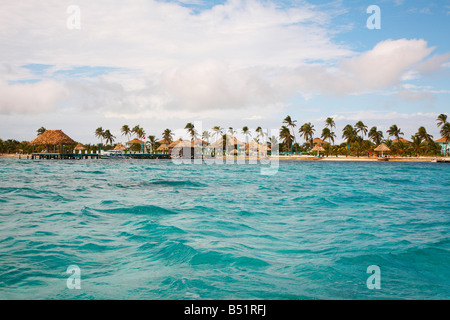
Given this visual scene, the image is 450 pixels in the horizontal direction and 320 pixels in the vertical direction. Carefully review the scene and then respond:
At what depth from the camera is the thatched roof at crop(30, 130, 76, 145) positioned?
56594 mm

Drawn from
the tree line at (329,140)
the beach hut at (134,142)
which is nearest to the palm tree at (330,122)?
the tree line at (329,140)

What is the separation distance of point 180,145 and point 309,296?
69.0 m

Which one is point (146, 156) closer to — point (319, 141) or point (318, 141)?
point (318, 141)

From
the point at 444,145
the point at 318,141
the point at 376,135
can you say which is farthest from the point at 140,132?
the point at 444,145

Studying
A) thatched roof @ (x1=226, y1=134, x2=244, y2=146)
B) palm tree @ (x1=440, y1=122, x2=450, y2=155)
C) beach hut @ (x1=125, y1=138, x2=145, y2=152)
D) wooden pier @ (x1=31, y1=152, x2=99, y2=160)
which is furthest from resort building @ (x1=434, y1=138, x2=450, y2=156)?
wooden pier @ (x1=31, y1=152, x2=99, y2=160)

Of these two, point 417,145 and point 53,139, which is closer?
point 53,139

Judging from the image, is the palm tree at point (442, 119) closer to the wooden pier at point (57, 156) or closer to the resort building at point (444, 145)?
the resort building at point (444, 145)

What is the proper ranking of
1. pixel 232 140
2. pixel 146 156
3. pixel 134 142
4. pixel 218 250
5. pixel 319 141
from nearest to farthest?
pixel 218 250, pixel 146 156, pixel 232 140, pixel 134 142, pixel 319 141

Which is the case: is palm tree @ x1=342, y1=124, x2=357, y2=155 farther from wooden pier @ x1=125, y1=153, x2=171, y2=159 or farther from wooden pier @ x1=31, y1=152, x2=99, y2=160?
wooden pier @ x1=31, y1=152, x2=99, y2=160

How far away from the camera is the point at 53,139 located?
56.9 metres

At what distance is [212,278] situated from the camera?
4715 mm

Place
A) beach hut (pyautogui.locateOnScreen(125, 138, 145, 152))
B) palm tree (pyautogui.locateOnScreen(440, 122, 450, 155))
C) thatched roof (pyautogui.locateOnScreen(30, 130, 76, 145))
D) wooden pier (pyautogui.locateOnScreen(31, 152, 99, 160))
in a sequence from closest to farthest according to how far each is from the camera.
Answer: thatched roof (pyautogui.locateOnScreen(30, 130, 76, 145)) < wooden pier (pyautogui.locateOnScreen(31, 152, 99, 160)) < palm tree (pyautogui.locateOnScreen(440, 122, 450, 155)) < beach hut (pyautogui.locateOnScreen(125, 138, 145, 152))

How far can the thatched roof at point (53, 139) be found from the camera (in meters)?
56.6
